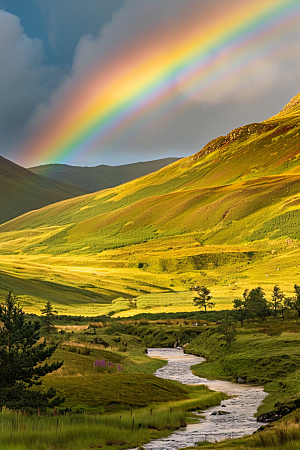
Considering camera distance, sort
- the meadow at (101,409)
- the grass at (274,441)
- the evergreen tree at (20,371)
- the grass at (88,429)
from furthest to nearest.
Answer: the evergreen tree at (20,371) < the meadow at (101,409) < the grass at (88,429) < the grass at (274,441)

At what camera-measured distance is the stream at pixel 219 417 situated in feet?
62.6

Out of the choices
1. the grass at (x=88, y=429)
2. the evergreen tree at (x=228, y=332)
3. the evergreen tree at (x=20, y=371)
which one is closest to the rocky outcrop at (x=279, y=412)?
the grass at (x=88, y=429)

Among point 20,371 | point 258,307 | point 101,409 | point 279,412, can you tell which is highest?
point 258,307

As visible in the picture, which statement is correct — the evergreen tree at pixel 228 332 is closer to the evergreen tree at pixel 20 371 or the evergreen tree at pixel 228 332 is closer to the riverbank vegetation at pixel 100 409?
the riverbank vegetation at pixel 100 409

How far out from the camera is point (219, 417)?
24.1 meters

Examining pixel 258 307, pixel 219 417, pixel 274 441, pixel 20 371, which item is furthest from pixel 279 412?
pixel 258 307

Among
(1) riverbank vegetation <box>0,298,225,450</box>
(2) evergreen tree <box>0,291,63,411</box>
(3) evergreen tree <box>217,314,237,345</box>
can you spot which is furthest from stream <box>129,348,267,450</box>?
(3) evergreen tree <box>217,314,237,345</box>

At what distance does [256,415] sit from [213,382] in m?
12.5

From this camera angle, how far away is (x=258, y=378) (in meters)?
34.4

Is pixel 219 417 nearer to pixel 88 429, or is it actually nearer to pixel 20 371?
pixel 88 429

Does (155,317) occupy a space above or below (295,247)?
below

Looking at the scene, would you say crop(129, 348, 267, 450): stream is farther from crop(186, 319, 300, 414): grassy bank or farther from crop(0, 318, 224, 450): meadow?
crop(186, 319, 300, 414): grassy bank

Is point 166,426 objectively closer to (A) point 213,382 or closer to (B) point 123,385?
(B) point 123,385

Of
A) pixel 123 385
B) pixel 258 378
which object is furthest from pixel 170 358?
pixel 123 385
